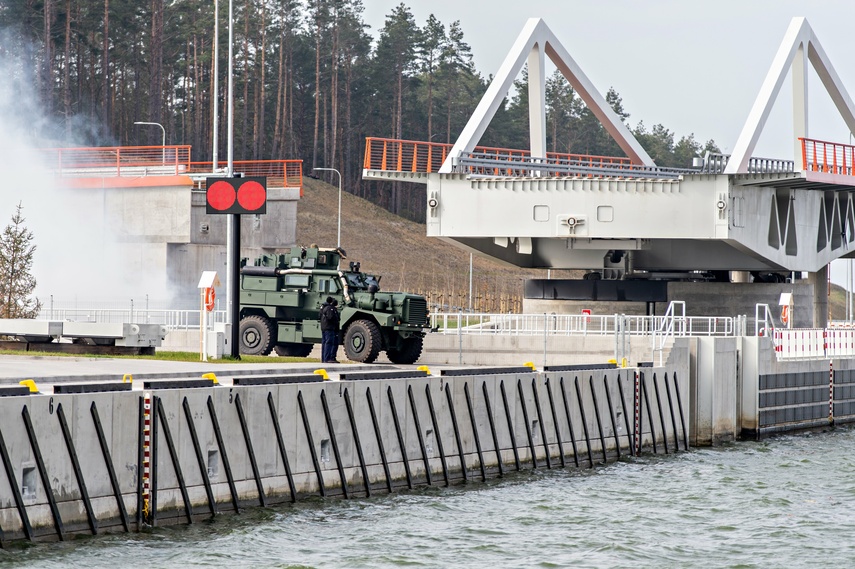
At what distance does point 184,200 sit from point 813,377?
3025 cm

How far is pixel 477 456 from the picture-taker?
24078 millimetres

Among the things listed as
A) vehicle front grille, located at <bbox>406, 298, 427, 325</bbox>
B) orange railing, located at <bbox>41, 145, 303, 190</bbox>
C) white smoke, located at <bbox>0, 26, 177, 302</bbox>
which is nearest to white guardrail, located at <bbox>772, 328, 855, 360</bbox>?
vehicle front grille, located at <bbox>406, 298, 427, 325</bbox>

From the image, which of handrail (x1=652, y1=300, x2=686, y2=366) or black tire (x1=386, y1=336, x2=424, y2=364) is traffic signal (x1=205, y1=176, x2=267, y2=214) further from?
handrail (x1=652, y1=300, x2=686, y2=366)

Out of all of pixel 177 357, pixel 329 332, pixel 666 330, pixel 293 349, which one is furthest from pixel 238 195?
pixel 666 330

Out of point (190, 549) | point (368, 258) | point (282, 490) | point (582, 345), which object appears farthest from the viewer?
point (368, 258)

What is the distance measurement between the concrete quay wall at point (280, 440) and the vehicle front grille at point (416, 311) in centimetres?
748

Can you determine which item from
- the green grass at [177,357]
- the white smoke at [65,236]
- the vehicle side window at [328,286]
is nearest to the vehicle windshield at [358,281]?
the vehicle side window at [328,286]

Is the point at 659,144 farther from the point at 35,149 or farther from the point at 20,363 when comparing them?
the point at 20,363

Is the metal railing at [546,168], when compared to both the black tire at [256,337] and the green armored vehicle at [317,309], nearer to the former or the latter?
the green armored vehicle at [317,309]

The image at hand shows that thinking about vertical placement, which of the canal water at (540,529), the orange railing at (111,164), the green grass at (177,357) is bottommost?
the canal water at (540,529)

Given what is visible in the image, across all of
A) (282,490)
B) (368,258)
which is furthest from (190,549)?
(368,258)

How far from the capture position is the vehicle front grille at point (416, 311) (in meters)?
34.6

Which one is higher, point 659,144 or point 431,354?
point 659,144

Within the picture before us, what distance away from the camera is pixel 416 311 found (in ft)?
114
